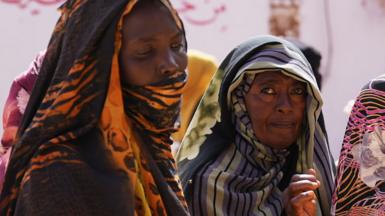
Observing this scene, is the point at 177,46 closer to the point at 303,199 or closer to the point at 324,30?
the point at 303,199

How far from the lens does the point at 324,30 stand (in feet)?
21.0

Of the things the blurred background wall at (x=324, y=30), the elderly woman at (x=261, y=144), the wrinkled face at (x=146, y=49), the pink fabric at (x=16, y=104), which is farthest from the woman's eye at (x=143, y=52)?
the blurred background wall at (x=324, y=30)

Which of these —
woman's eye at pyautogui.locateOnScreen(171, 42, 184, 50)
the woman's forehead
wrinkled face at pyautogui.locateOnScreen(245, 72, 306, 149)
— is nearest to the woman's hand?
wrinkled face at pyautogui.locateOnScreen(245, 72, 306, 149)

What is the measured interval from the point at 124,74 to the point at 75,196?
316 millimetres

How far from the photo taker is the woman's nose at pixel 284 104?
110 inches

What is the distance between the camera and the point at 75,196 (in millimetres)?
1786

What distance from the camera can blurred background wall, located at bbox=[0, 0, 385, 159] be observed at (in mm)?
6016

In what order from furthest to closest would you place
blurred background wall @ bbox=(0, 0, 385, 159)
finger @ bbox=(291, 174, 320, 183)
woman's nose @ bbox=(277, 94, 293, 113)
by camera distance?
blurred background wall @ bbox=(0, 0, 385, 159) → woman's nose @ bbox=(277, 94, 293, 113) → finger @ bbox=(291, 174, 320, 183)

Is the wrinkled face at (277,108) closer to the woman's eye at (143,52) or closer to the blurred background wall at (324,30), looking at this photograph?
the woman's eye at (143,52)

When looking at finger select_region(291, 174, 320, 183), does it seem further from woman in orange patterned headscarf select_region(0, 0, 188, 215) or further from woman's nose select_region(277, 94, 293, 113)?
woman in orange patterned headscarf select_region(0, 0, 188, 215)

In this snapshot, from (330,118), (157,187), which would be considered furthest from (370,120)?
(330,118)

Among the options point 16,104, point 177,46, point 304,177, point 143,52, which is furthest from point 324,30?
point 143,52

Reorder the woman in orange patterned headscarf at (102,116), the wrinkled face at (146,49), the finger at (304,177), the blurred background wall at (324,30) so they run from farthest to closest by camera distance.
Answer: the blurred background wall at (324,30) < the finger at (304,177) < the wrinkled face at (146,49) < the woman in orange patterned headscarf at (102,116)

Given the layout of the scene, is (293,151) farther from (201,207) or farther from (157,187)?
(157,187)
